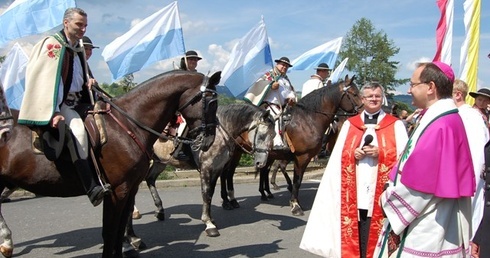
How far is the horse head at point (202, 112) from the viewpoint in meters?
4.86

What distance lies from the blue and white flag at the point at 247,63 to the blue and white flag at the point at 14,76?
363 centimetres

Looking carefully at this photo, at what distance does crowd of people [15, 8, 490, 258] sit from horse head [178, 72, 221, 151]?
1.08m

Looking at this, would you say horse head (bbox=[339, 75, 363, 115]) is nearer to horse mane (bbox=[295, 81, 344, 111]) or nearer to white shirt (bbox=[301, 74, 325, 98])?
horse mane (bbox=[295, 81, 344, 111])

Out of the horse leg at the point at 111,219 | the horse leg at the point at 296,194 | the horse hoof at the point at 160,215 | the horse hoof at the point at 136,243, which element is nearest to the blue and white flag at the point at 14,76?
the horse hoof at the point at 160,215

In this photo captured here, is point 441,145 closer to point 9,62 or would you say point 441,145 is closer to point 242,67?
point 242,67

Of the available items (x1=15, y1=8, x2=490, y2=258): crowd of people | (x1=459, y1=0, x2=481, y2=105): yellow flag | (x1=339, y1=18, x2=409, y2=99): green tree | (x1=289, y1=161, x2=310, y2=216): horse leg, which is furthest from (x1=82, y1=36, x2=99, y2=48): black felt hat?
(x1=339, y1=18, x2=409, y2=99): green tree

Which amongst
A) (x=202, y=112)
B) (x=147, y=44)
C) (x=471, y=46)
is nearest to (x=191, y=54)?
(x=147, y=44)

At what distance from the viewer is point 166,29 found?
22.2 ft

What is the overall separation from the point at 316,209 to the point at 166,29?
402cm

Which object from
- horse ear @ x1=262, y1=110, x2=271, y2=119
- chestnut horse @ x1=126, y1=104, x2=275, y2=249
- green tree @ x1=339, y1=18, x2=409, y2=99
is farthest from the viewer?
green tree @ x1=339, y1=18, x2=409, y2=99

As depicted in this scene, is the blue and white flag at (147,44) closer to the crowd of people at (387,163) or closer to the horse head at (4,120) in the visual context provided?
the crowd of people at (387,163)

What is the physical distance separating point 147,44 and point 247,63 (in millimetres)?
2256

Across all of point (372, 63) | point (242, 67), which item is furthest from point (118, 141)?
point (372, 63)

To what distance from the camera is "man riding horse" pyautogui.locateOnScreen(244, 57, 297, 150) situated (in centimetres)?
852
